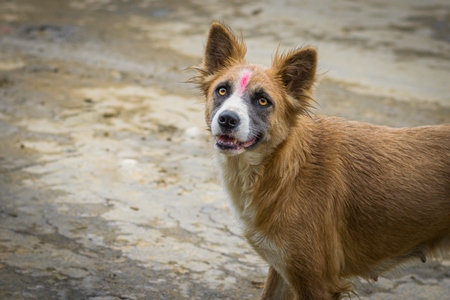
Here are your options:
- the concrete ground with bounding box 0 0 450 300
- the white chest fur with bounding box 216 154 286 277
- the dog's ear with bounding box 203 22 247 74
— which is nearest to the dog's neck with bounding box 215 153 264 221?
the white chest fur with bounding box 216 154 286 277

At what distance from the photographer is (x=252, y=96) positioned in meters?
4.14

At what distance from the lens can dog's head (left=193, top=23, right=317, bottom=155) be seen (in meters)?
4.02

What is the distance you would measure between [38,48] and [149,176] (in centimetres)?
458

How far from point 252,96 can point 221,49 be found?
503mm

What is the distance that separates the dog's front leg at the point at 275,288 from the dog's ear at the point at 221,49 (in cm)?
137

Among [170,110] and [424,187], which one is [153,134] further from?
[424,187]

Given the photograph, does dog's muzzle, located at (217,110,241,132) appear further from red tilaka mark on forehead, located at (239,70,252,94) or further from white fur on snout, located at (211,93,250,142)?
red tilaka mark on forehead, located at (239,70,252,94)

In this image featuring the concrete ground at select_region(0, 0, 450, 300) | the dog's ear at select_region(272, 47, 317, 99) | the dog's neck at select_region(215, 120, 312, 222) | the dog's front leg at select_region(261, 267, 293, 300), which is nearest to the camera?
the dog's neck at select_region(215, 120, 312, 222)

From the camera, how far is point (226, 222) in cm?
558

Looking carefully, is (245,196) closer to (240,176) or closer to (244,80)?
(240,176)

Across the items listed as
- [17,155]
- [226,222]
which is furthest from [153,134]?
[226,222]

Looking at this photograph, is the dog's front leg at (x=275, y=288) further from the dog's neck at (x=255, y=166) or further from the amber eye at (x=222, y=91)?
the amber eye at (x=222, y=91)

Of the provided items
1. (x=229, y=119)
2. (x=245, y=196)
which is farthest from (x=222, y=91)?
(x=245, y=196)

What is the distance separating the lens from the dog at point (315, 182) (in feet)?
13.1
